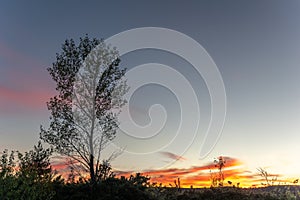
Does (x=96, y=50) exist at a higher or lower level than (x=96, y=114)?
higher

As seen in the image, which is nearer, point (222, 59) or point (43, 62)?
point (222, 59)

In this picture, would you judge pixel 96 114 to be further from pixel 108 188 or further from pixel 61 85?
pixel 108 188

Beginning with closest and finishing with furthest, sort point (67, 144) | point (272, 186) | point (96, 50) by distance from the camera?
point (272, 186)
point (67, 144)
point (96, 50)

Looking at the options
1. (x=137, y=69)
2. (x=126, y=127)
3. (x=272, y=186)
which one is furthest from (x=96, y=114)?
(x=272, y=186)

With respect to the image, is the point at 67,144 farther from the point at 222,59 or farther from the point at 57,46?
the point at 222,59

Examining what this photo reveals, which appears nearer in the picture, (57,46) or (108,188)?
(108,188)

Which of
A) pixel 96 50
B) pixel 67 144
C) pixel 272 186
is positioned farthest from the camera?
pixel 96 50

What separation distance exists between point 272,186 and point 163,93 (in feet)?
22.0

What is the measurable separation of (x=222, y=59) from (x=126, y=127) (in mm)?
5774

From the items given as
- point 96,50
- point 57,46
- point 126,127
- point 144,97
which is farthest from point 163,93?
point 57,46

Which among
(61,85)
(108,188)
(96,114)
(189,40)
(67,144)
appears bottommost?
(108,188)

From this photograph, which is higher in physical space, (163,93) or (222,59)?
(222,59)

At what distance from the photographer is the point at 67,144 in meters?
21.8

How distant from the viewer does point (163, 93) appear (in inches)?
854
